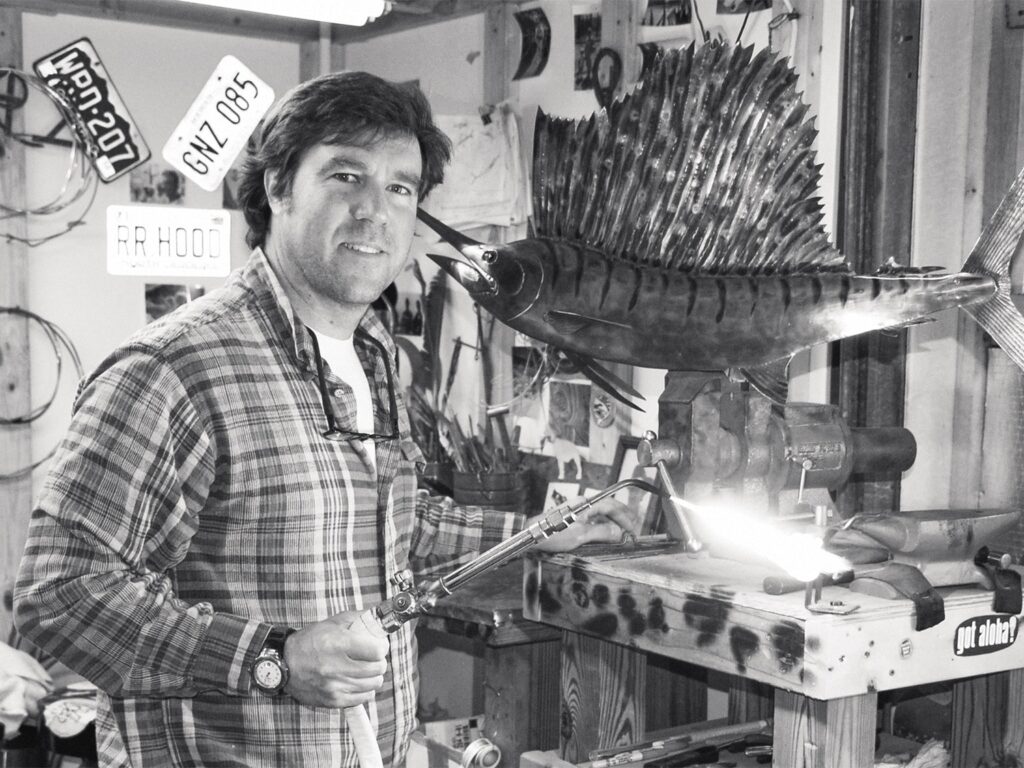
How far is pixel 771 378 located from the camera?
2.03 meters

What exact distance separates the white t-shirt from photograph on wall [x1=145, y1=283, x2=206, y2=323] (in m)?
2.66

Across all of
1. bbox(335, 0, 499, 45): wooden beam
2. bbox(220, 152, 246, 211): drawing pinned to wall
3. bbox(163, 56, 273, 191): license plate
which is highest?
bbox(335, 0, 499, 45): wooden beam

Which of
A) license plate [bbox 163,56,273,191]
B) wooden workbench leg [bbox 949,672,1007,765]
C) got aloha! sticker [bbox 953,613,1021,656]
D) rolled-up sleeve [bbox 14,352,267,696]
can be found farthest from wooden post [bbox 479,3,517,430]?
rolled-up sleeve [bbox 14,352,267,696]

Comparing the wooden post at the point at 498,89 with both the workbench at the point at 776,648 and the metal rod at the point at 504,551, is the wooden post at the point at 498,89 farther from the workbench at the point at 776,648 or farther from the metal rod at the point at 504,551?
the metal rod at the point at 504,551

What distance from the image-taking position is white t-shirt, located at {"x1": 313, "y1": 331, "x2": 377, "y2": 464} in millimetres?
1813

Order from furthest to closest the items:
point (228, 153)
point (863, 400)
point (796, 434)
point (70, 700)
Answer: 1. point (228, 153)
2. point (70, 700)
3. point (863, 400)
4. point (796, 434)

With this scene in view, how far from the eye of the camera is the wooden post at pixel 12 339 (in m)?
4.05

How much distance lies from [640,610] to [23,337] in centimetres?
295

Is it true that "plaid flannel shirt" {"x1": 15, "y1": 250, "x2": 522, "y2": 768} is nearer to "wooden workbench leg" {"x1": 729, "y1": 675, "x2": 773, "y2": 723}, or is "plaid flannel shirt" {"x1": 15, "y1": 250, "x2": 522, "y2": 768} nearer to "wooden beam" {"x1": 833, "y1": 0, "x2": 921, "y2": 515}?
"wooden workbench leg" {"x1": 729, "y1": 675, "x2": 773, "y2": 723}

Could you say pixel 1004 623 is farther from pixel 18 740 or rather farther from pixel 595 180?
pixel 18 740

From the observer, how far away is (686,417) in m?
1.92

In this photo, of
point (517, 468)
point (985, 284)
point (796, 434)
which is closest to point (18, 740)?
point (517, 468)

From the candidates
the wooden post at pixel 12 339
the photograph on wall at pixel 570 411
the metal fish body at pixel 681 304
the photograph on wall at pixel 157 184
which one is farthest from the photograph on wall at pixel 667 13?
the wooden post at pixel 12 339

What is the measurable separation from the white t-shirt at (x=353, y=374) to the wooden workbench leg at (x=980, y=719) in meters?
1.16
